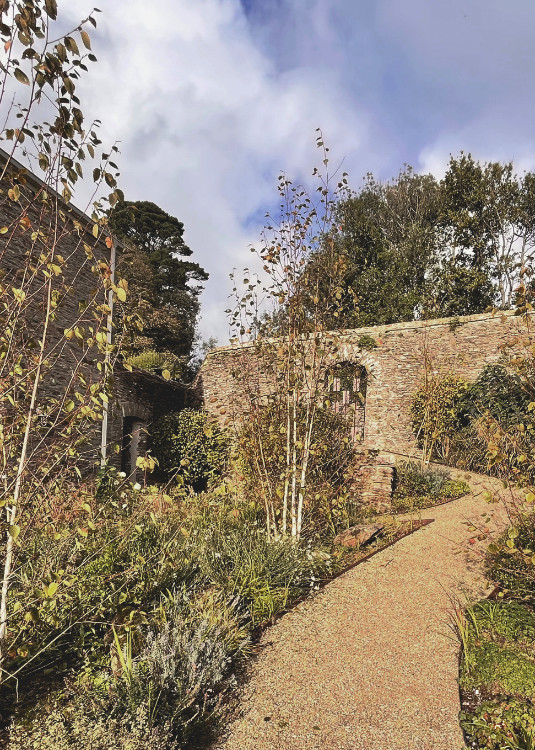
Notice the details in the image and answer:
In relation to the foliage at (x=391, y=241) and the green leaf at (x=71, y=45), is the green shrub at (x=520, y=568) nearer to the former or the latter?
the green leaf at (x=71, y=45)

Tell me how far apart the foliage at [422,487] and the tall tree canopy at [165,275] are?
45.9ft

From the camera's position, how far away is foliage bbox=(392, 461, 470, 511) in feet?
25.1

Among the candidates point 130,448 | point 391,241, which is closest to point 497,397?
point 130,448

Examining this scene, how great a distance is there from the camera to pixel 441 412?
1118cm

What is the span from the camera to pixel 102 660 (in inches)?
112

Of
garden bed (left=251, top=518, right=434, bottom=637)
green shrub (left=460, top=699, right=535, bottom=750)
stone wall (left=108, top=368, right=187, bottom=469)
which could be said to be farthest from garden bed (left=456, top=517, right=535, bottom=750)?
stone wall (left=108, top=368, right=187, bottom=469)

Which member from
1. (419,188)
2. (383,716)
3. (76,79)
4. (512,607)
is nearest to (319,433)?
(512,607)

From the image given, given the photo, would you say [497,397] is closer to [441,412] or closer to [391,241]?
[441,412]

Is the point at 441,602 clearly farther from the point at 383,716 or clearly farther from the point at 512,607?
the point at 383,716

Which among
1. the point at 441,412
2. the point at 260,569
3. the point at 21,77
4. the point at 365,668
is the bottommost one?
the point at 365,668

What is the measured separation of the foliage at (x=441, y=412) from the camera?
36.5 feet

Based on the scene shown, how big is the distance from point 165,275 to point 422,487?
62.4 feet

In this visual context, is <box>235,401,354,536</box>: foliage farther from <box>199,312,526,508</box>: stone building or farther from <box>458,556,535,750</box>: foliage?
<box>199,312,526,508</box>: stone building

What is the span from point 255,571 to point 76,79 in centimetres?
359
